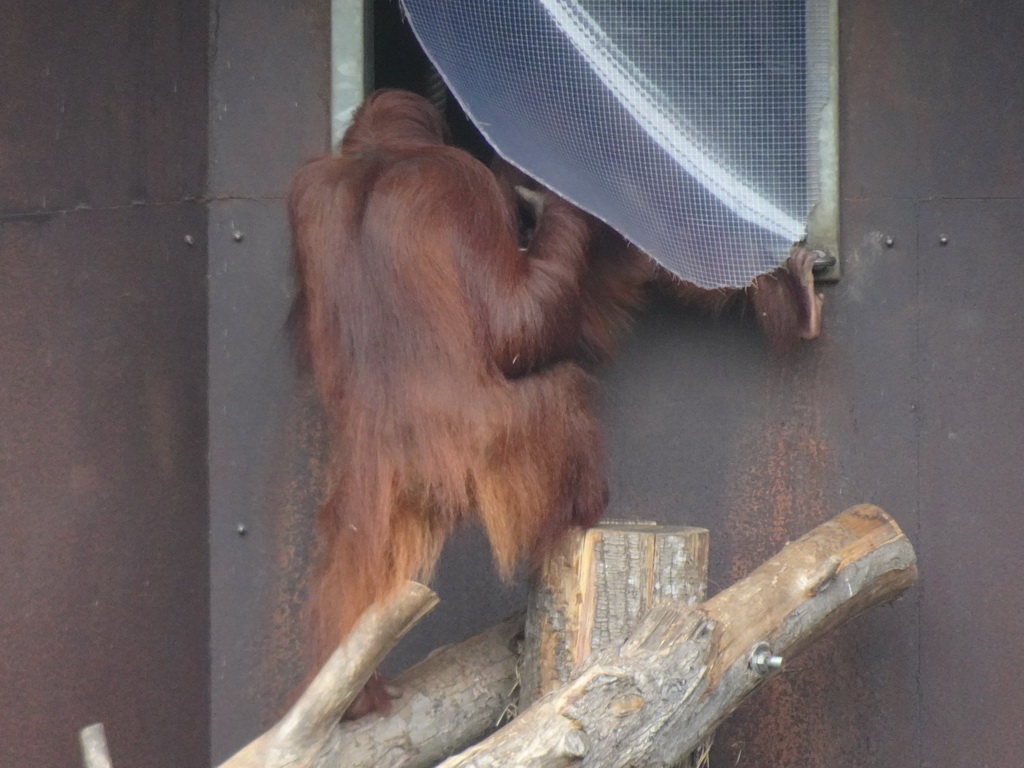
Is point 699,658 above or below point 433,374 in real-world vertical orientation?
below

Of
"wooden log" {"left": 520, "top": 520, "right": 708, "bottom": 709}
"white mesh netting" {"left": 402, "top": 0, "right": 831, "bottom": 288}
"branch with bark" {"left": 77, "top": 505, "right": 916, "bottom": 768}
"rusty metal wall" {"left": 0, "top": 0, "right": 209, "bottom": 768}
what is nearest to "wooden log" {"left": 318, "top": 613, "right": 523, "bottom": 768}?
"branch with bark" {"left": 77, "top": 505, "right": 916, "bottom": 768}

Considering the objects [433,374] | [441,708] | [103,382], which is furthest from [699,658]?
[103,382]

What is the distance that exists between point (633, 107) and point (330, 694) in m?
1.12

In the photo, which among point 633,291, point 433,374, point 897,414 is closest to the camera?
point 433,374

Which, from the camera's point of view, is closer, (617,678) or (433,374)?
(617,678)

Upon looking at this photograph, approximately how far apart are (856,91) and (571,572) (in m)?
1.23

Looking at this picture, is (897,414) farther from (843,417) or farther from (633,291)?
(633,291)

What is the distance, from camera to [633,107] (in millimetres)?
2242

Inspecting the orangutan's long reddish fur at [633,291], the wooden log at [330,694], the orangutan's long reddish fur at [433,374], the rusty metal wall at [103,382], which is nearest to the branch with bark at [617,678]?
the wooden log at [330,694]

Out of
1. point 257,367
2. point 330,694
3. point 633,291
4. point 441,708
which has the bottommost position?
point 441,708

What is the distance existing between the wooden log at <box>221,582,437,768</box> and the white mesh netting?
2.53ft

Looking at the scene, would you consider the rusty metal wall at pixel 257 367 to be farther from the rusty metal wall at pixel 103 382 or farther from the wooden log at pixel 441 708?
the wooden log at pixel 441 708

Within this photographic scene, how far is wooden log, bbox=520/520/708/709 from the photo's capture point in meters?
2.10

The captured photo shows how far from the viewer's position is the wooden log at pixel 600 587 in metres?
2.10
